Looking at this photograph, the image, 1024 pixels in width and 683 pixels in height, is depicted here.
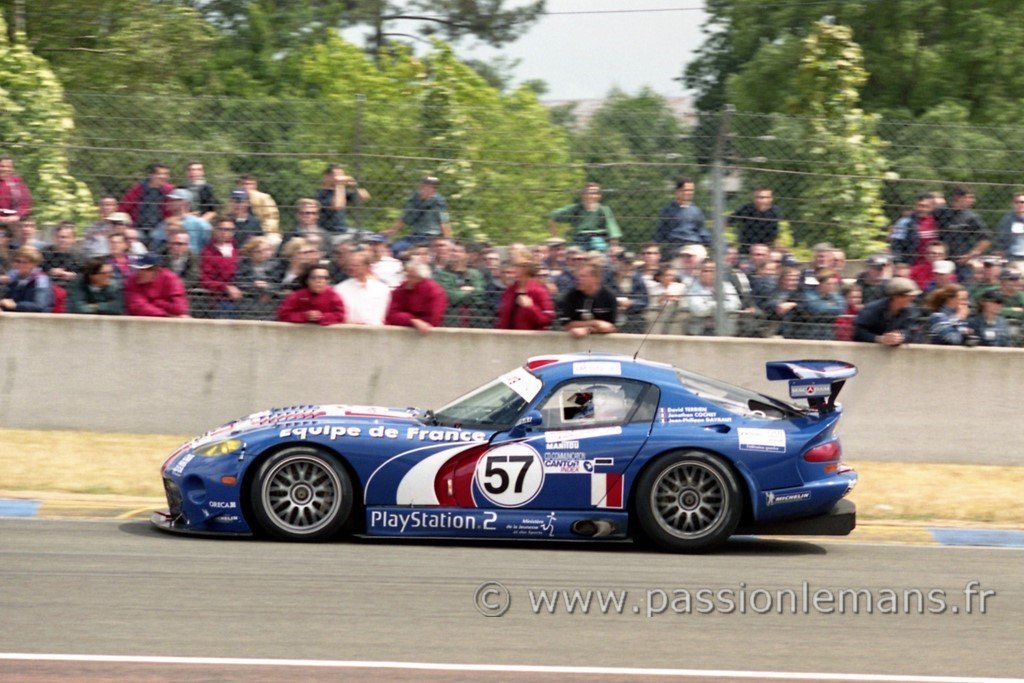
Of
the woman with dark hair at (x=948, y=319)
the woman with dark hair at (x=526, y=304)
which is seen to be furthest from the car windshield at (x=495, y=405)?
the woman with dark hair at (x=948, y=319)

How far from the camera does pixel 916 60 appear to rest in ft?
126

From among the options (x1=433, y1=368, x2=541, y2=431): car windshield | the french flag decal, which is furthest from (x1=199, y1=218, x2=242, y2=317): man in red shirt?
the french flag decal

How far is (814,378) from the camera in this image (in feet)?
31.1

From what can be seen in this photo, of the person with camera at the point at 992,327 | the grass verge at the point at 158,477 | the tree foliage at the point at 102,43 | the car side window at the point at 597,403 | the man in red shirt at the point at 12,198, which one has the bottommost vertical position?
the grass verge at the point at 158,477

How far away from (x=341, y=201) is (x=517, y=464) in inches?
168

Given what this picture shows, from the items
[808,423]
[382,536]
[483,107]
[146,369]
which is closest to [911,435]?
[808,423]

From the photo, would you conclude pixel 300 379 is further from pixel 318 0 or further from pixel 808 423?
pixel 318 0

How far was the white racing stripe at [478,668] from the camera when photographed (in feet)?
20.4

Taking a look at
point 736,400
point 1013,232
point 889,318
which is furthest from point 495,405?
point 1013,232

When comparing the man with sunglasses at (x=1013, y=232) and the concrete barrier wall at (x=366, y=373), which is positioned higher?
the man with sunglasses at (x=1013, y=232)

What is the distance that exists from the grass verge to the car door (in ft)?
9.06

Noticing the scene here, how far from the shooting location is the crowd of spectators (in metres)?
12.4

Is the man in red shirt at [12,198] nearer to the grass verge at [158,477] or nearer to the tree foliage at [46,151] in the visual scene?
the tree foliage at [46,151]

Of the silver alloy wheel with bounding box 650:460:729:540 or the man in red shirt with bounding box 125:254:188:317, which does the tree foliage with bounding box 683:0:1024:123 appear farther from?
the silver alloy wheel with bounding box 650:460:729:540
